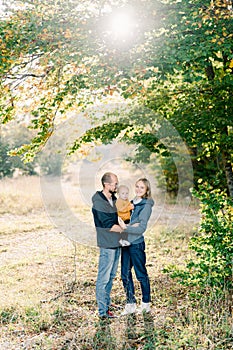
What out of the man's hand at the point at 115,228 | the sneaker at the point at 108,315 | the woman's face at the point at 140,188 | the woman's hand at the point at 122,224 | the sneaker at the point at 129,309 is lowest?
the sneaker at the point at 108,315

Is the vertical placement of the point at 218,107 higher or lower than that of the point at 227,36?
lower

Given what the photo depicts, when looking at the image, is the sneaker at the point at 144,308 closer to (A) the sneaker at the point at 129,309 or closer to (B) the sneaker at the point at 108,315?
(A) the sneaker at the point at 129,309

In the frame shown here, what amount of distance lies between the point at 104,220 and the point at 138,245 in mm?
562

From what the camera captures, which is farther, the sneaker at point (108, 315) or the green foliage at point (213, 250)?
the green foliage at point (213, 250)

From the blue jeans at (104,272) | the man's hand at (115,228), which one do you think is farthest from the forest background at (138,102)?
the man's hand at (115,228)

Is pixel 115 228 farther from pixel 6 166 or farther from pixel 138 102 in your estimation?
pixel 6 166

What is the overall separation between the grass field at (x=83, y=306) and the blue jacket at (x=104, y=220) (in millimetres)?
871

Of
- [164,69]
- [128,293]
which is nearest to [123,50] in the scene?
[164,69]

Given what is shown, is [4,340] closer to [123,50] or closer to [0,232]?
[123,50]

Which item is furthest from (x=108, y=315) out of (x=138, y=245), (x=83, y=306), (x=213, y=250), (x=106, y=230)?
(x=213, y=250)

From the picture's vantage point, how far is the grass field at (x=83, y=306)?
14.6ft

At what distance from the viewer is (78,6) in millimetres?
5977

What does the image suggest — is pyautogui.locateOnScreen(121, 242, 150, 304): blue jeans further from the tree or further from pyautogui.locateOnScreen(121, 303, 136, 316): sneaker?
the tree

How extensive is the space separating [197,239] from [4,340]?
2411 mm
